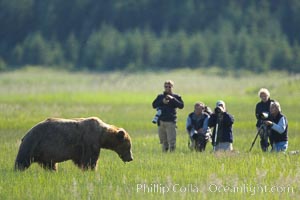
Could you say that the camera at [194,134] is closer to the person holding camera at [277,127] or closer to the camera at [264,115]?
the camera at [264,115]

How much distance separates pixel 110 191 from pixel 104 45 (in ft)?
323

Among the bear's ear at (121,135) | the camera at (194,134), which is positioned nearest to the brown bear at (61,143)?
the bear's ear at (121,135)

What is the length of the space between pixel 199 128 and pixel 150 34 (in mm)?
94544

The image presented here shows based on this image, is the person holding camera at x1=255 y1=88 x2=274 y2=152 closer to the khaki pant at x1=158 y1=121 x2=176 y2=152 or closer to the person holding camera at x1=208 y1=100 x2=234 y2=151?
the person holding camera at x1=208 y1=100 x2=234 y2=151

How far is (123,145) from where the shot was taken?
15.9 m

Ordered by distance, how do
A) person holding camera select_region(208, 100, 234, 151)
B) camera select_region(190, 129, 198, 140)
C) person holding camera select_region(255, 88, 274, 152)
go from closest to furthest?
1. person holding camera select_region(208, 100, 234, 151)
2. person holding camera select_region(255, 88, 274, 152)
3. camera select_region(190, 129, 198, 140)

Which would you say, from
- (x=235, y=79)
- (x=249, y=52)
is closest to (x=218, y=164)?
(x=235, y=79)

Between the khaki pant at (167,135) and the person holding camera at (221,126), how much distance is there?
4.20 feet

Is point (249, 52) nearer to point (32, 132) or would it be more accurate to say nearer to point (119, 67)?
point (119, 67)

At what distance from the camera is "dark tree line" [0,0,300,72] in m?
101

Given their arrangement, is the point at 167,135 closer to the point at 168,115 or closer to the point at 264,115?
the point at 168,115

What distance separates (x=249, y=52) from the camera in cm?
9850

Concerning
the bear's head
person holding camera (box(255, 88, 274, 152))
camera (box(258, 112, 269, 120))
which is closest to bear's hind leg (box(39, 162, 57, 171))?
the bear's head

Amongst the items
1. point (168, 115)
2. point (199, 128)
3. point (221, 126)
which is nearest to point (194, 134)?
point (199, 128)
